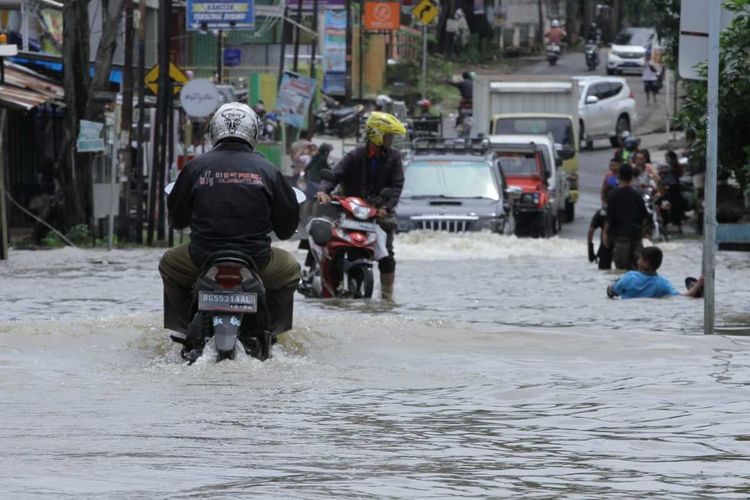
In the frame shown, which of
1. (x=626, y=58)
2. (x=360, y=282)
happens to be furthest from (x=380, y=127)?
(x=626, y=58)

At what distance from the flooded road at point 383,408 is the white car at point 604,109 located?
33.9 metres

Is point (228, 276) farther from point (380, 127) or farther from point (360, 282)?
point (360, 282)

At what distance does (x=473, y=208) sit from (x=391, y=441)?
60.8 ft

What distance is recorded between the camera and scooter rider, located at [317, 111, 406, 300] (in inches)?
→ 619

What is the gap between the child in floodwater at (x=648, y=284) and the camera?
57.5 ft

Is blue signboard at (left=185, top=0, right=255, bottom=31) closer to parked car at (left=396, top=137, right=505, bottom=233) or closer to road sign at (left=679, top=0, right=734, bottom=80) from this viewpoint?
parked car at (left=396, top=137, right=505, bottom=233)

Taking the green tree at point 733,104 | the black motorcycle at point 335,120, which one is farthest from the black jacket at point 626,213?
the black motorcycle at point 335,120

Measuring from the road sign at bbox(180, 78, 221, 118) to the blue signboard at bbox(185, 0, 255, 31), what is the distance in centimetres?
693

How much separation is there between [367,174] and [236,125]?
18.0 feet

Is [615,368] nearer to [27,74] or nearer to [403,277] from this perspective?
[403,277]

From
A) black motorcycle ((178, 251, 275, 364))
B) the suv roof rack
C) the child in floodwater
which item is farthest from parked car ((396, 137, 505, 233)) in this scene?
black motorcycle ((178, 251, 275, 364))

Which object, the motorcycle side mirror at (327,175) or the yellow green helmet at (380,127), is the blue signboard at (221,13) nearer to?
the yellow green helmet at (380,127)

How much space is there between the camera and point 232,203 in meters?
10.4

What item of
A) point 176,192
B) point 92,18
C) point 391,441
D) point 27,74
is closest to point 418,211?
point 27,74
